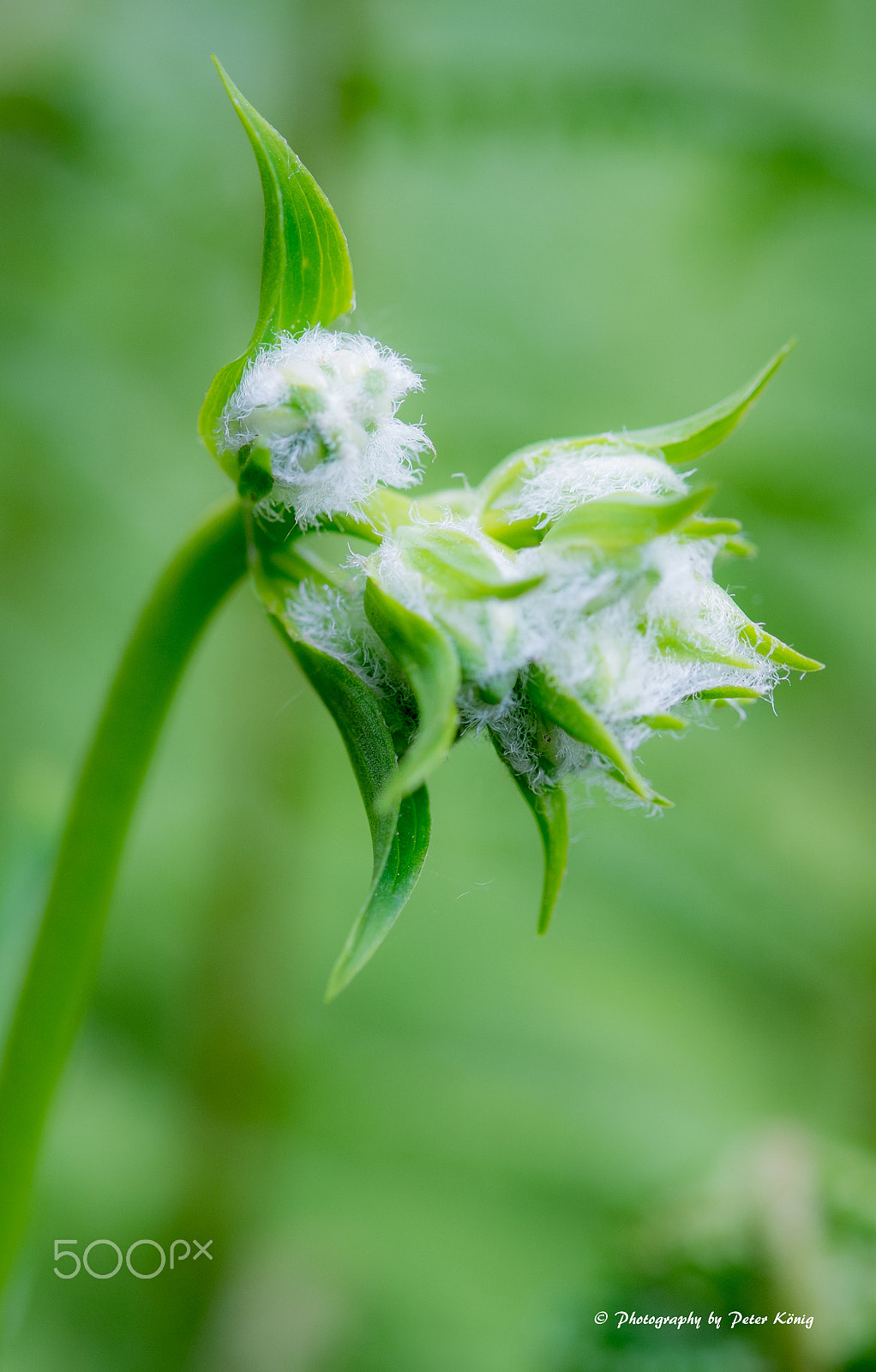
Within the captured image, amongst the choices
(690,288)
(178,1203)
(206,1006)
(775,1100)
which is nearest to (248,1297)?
(178,1203)

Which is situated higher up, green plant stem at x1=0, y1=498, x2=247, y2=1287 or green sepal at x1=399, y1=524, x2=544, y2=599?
green sepal at x1=399, y1=524, x2=544, y2=599

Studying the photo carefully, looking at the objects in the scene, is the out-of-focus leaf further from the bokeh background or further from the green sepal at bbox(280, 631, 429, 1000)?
the bokeh background

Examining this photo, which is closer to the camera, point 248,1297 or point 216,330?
point 248,1297

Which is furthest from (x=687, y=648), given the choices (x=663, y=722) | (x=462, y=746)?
(x=462, y=746)

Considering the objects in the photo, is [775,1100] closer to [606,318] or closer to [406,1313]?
[406,1313]

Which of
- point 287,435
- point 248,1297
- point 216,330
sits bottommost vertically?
point 248,1297

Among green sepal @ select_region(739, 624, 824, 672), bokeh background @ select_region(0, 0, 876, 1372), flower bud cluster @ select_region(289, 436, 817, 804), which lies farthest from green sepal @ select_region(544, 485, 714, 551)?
bokeh background @ select_region(0, 0, 876, 1372)

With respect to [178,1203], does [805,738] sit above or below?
above
